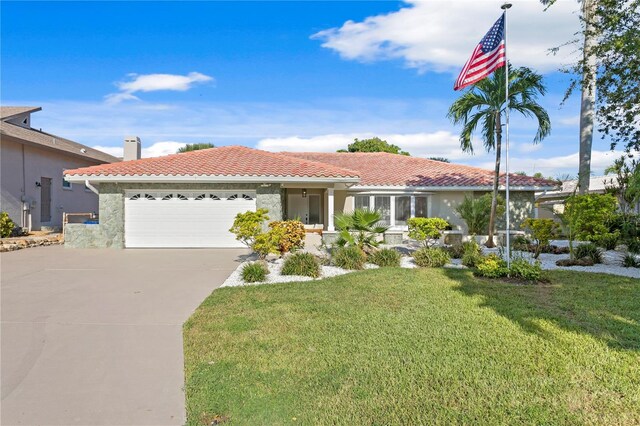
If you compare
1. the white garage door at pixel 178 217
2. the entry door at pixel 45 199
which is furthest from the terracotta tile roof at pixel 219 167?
the entry door at pixel 45 199

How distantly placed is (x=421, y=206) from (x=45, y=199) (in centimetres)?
1995

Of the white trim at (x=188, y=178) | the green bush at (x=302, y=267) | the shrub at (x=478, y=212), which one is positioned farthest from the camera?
the shrub at (x=478, y=212)

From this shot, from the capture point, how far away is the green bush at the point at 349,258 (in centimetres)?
1128

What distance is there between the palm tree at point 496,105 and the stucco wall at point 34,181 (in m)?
19.9

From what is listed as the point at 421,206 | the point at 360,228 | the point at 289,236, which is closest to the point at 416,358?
the point at 360,228

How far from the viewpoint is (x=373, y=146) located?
139 ft

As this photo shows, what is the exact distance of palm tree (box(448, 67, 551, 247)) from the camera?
1466 centimetres

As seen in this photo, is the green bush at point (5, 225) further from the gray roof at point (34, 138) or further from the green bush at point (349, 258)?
the green bush at point (349, 258)

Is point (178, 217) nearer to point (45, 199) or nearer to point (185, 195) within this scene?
point (185, 195)

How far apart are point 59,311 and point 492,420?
7.09 m

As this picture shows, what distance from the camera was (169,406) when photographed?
3875 millimetres

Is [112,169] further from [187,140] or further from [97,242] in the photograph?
[187,140]

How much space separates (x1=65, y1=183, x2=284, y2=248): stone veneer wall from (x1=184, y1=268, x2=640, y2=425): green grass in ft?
27.4

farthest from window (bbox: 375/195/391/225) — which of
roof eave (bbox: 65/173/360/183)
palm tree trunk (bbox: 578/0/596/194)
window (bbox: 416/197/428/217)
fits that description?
palm tree trunk (bbox: 578/0/596/194)
